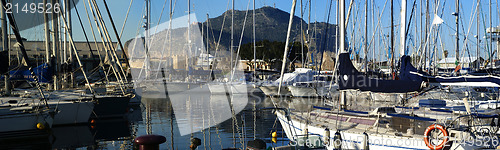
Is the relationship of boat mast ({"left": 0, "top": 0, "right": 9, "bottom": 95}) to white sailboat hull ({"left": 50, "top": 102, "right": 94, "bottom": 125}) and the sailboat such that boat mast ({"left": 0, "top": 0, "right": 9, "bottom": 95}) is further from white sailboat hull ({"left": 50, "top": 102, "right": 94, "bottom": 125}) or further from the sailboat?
white sailboat hull ({"left": 50, "top": 102, "right": 94, "bottom": 125})

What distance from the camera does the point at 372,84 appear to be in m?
17.2

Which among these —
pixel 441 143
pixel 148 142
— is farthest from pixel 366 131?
pixel 148 142

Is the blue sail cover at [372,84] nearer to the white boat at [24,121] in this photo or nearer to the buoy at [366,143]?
the buoy at [366,143]

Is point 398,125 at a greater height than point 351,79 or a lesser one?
lesser

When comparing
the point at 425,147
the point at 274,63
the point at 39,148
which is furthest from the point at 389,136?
the point at 274,63

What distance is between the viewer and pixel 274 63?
108438 millimetres

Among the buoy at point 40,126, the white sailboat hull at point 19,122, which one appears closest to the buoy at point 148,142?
the white sailboat hull at point 19,122

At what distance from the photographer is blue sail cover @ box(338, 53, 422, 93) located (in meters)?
17.0

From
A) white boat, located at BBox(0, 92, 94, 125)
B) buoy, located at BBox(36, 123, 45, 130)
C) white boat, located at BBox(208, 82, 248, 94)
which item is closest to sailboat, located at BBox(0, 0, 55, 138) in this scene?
buoy, located at BBox(36, 123, 45, 130)

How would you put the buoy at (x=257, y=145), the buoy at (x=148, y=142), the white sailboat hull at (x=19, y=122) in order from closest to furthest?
1. the buoy at (x=148, y=142)
2. the buoy at (x=257, y=145)
3. the white sailboat hull at (x=19, y=122)

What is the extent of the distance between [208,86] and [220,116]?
92.2ft

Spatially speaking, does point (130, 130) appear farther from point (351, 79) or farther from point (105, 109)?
point (351, 79)

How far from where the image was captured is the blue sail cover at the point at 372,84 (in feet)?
55.9

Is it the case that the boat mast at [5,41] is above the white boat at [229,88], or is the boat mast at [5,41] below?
Answer: above
